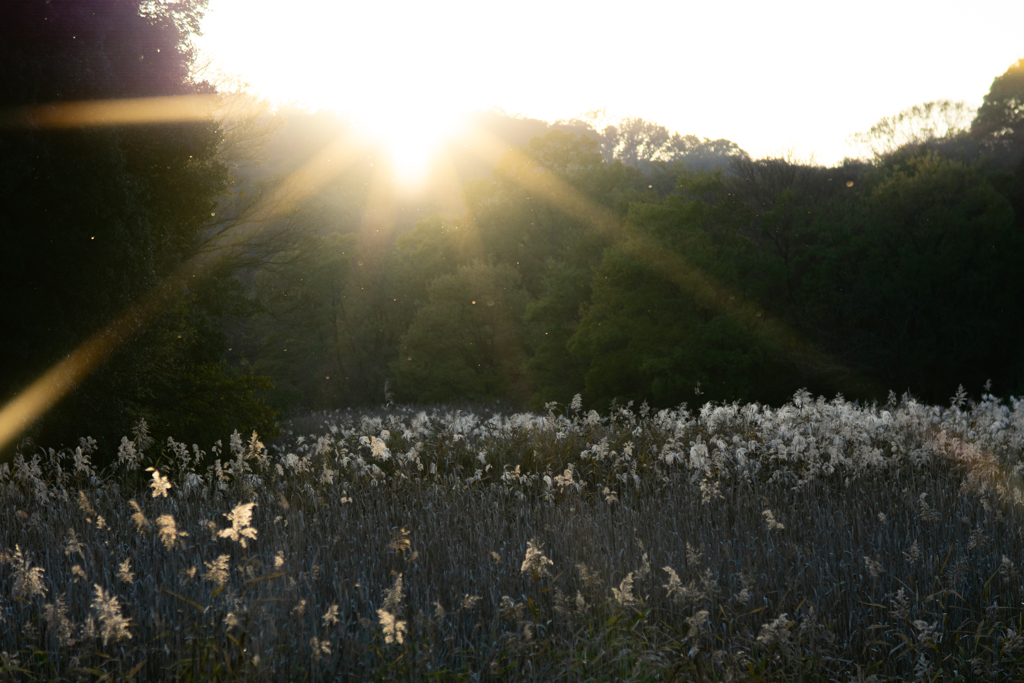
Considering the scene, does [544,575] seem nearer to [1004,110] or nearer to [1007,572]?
[1007,572]

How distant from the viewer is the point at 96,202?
372 inches

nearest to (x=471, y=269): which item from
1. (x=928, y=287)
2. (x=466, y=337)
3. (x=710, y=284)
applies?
(x=466, y=337)

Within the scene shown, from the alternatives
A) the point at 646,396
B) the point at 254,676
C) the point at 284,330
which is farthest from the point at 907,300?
the point at 284,330

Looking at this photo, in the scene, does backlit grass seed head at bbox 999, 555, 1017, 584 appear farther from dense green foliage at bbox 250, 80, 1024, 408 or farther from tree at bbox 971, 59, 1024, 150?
tree at bbox 971, 59, 1024, 150

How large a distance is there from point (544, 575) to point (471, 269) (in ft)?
92.8

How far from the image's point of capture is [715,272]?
2188cm

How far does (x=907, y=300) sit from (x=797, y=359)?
4.02 meters

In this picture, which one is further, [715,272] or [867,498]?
[715,272]

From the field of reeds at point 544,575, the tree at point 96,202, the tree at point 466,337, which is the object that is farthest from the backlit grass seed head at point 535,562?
the tree at point 466,337

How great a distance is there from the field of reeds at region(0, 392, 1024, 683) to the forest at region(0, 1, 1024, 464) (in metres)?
3.46

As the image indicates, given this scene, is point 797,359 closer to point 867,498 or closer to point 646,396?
point 646,396

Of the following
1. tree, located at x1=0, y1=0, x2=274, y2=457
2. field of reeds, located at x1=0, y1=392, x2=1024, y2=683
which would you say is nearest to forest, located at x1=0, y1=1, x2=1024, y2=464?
tree, located at x1=0, y1=0, x2=274, y2=457

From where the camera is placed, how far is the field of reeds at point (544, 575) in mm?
3389

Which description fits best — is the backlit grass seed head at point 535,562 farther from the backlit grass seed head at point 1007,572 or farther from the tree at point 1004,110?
the tree at point 1004,110
